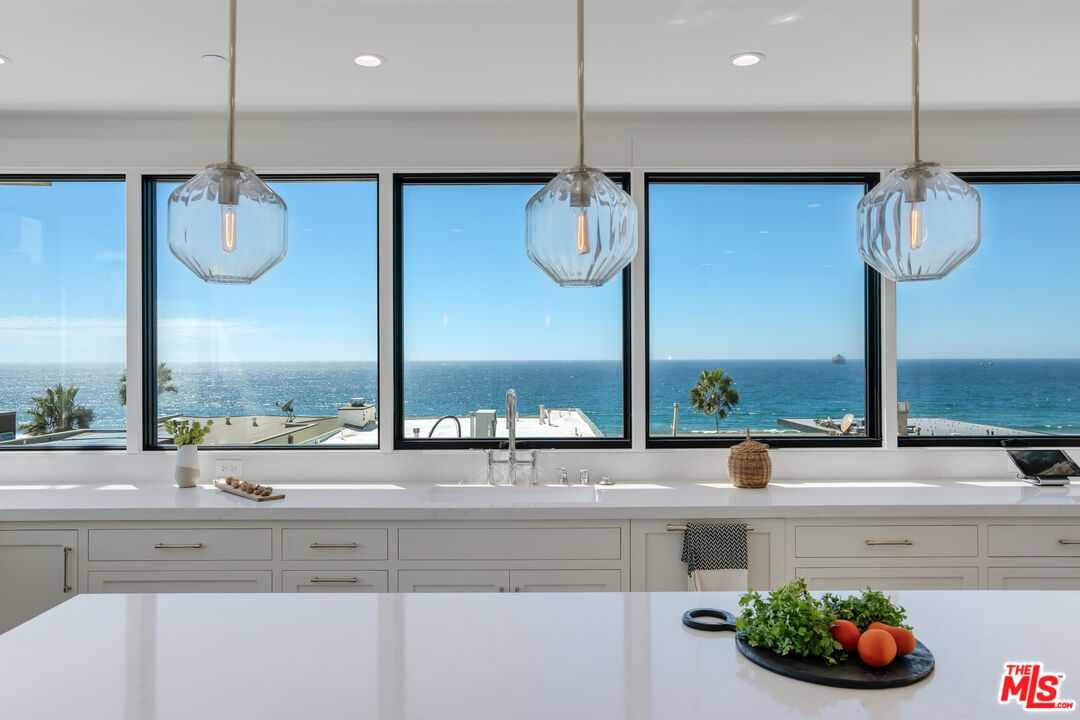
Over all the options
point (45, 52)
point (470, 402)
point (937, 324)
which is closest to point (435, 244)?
point (470, 402)

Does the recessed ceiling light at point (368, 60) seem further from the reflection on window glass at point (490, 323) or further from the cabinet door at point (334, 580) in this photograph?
the cabinet door at point (334, 580)

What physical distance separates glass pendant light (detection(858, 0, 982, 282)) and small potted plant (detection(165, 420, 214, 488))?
111 inches

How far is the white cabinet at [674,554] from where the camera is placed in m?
2.67

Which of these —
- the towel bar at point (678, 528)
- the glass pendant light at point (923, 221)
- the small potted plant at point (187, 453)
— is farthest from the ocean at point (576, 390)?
the glass pendant light at point (923, 221)

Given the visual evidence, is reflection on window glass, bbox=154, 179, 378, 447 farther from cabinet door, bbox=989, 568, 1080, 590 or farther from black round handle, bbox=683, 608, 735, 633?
cabinet door, bbox=989, 568, 1080, 590

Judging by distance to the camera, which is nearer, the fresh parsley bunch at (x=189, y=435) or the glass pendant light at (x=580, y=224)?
the glass pendant light at (x=580, y=224)

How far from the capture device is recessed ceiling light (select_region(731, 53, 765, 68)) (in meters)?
2.58

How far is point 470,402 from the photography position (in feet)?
11.4

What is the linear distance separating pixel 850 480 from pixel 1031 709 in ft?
7.68

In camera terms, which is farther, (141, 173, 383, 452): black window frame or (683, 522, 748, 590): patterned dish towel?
(141, 173, 383, 452): black window frame

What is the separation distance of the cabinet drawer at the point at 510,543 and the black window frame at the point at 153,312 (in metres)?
0.82

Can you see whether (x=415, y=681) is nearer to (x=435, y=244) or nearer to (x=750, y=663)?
(x=750, y=663)

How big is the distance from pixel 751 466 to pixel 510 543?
43.5 inches

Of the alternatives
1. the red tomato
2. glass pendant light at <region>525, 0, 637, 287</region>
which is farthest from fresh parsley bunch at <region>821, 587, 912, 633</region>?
glass pendant light at <region>525, 0, 637, 287</region>
